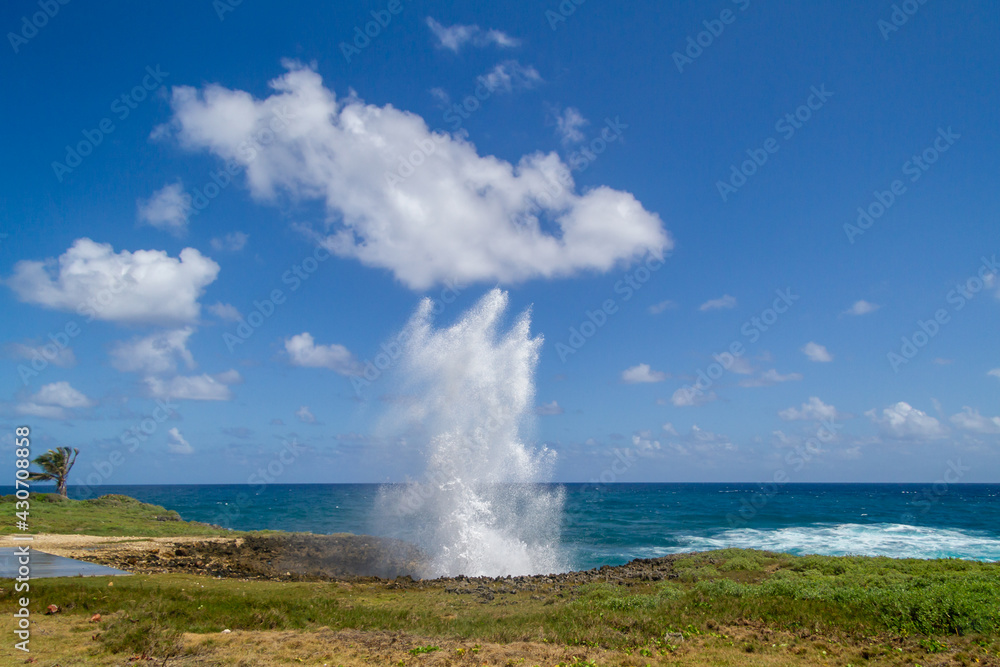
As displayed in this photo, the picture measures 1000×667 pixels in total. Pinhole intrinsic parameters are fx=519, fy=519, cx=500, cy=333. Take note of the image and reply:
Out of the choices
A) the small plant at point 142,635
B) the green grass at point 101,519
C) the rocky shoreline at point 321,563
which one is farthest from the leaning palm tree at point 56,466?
the small plant at point 142,635

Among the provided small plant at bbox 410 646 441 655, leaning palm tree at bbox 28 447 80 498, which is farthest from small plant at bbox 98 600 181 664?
leaning palm tree at bbox 28 447 80 498

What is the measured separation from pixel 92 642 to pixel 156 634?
4.62ft

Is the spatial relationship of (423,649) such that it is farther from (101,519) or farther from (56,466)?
(56,466)

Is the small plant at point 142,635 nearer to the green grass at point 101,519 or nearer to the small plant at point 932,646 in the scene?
the small plant at point 932,646

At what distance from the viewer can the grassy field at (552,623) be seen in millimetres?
11289

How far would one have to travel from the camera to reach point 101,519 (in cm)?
4431

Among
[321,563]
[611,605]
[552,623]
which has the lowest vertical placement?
[321,563]

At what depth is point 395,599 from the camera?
65.7 ft

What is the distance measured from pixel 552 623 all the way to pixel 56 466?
228 feet

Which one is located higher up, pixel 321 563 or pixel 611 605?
pixel 611 605

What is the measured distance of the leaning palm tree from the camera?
192 ft

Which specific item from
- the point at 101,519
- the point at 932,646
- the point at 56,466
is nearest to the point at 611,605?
the point at 932,646

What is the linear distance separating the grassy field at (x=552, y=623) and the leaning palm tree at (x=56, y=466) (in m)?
53.3

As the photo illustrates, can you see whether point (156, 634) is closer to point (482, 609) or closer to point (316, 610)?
point (316, 610)
